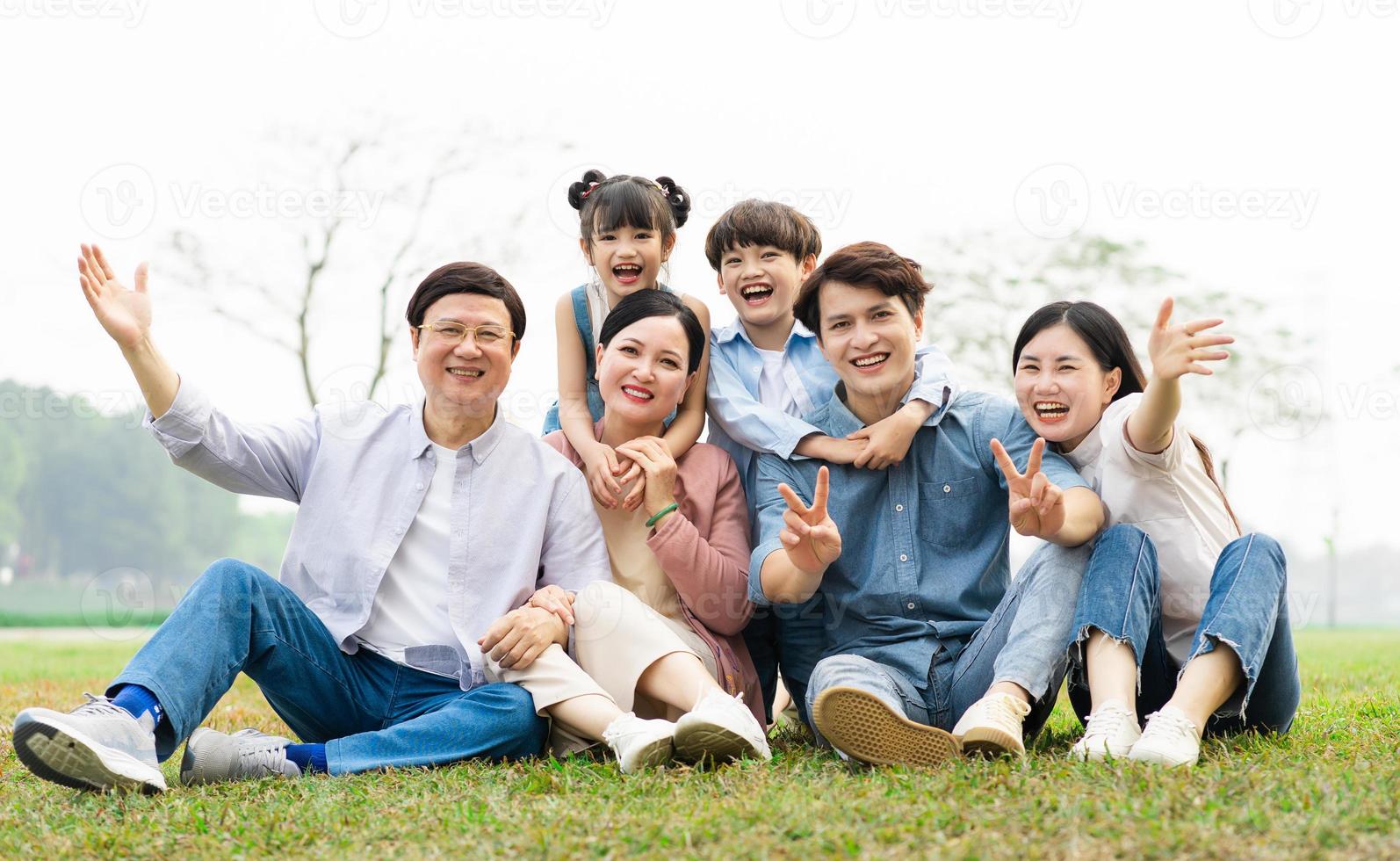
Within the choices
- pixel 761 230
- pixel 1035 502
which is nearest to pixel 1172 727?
pixel 1035 502

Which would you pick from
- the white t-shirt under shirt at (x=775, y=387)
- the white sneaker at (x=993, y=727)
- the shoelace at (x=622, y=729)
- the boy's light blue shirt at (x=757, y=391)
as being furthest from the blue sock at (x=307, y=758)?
the white t-shirt under shirt at (x=775, y=387)

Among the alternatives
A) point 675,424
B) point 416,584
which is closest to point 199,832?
point 416,584

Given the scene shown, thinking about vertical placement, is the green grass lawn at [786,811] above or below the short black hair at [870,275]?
below

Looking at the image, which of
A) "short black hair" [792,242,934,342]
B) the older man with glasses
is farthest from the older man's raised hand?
"short black hair" [792,242,934,342]

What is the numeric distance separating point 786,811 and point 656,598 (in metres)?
1.49

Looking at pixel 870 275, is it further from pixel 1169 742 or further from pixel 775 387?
pixel 1169 742

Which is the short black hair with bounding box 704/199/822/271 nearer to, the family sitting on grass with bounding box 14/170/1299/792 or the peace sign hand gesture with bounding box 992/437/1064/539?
the family sitting on grass with bounding box 14/170/1299/792

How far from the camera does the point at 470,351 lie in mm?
3963

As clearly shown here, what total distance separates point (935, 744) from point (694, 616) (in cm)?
109

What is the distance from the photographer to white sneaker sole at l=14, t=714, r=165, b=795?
2.96 meters

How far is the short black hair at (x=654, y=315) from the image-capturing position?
4305 mm

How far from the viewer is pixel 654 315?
14.1ft

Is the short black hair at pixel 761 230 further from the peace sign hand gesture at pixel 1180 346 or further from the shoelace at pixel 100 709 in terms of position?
the shoelace at pixel 100 709

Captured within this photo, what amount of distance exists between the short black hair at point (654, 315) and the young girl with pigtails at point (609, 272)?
0.21 m
